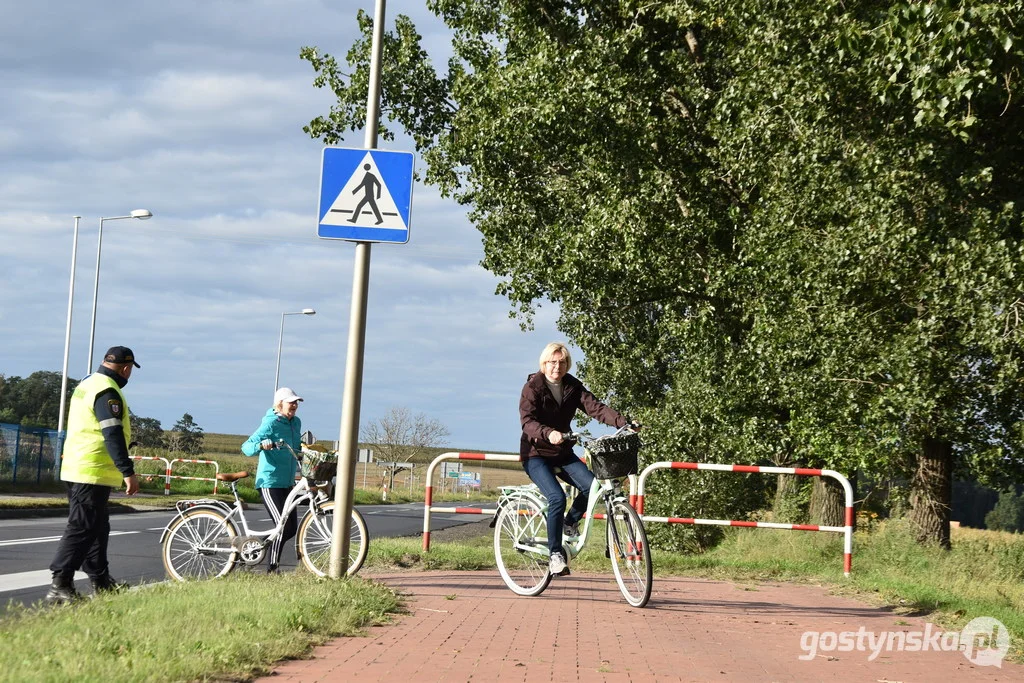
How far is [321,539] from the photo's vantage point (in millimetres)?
10023

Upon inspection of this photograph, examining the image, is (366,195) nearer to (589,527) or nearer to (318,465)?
(318,465)

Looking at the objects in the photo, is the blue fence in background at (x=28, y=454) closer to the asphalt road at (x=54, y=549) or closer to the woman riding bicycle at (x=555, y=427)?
the asphalt road at (x=54, y=549)

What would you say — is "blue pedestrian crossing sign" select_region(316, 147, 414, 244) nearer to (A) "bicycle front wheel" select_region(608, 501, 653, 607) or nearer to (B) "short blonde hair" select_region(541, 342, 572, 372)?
(B) "short blonde hair" select_region(541, 342, 572, 372)

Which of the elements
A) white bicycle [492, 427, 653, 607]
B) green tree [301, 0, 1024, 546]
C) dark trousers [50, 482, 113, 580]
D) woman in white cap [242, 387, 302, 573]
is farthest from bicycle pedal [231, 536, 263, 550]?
green tree [301, 0, 1024, 546]

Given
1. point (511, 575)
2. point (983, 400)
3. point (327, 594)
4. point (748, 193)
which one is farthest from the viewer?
point (748, 193)

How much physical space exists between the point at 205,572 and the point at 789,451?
1261cm

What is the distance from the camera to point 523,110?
18922mm

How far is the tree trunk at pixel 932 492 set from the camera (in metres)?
16.4

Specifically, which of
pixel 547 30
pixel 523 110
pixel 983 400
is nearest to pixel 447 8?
pixel 547 30

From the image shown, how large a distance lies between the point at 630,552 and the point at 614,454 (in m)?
0.81

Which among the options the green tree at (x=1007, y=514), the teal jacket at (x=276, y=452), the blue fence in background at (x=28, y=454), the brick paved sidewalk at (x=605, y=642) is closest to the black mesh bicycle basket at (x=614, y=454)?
the brick paved sidewalk at (x=605, y=642)

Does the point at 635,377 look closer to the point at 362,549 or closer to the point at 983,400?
the point at 983,400

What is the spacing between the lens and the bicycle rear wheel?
9.52 metres

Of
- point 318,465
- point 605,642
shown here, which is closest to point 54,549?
point 318,465
